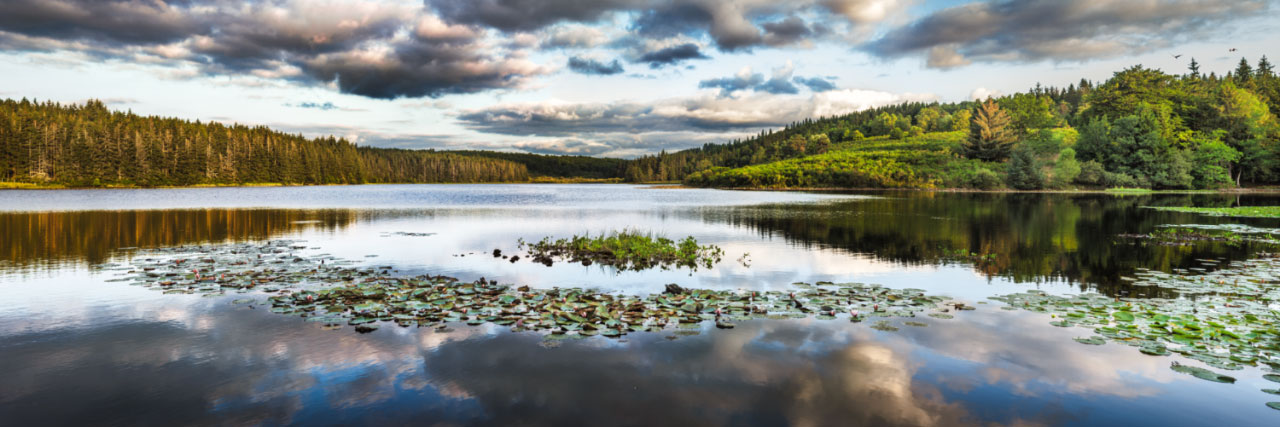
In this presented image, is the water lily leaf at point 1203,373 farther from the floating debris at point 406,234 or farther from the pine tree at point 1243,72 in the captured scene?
the pine tree at point 1243,72

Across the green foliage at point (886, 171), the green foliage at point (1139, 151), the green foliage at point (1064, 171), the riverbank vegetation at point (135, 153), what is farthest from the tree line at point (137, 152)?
the green foliage at point (1139, 151)

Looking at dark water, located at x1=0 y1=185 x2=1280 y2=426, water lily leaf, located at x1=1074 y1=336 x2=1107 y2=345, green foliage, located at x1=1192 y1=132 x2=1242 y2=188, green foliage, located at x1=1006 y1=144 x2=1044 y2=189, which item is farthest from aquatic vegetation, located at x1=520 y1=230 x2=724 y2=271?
green foliage, located at x1=1192 y1=132 x2=1242 y2=188

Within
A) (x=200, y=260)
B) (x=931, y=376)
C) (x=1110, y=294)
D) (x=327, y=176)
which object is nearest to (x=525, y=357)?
(x=931, y=376)

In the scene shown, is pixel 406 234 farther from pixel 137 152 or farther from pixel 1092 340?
pixel 137 152

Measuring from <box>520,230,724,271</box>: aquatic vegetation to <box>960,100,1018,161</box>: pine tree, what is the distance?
373 feet

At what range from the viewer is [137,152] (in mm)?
129750

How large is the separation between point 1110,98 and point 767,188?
216 feet

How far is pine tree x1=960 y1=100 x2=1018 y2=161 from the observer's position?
4557 inches

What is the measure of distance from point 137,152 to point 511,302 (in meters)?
159

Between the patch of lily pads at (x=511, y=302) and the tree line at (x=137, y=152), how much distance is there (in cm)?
14396

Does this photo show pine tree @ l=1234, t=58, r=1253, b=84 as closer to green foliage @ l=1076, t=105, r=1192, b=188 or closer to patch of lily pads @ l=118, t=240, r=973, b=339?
green foliage @ l=1076, t=105, r=1192, b=188

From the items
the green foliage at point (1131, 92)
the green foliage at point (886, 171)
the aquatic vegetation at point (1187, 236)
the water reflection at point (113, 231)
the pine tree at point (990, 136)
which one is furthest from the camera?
the pine tree at point (990, 136)

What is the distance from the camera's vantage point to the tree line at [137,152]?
118 m

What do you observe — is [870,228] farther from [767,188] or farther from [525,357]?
[767,188]
